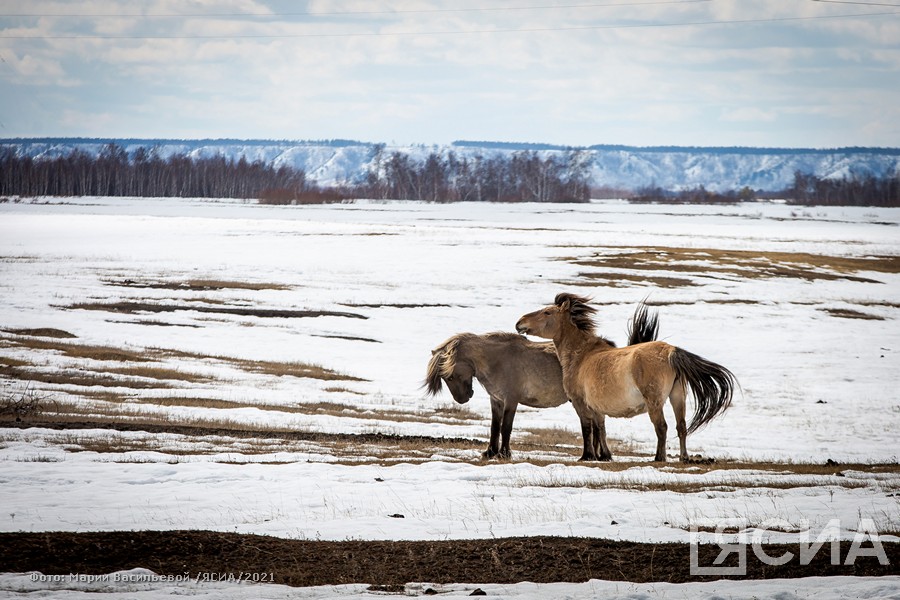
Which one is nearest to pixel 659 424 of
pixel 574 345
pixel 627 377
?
pixel 627 377

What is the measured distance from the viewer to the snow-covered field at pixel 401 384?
9.65 meters

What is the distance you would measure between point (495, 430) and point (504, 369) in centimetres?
107

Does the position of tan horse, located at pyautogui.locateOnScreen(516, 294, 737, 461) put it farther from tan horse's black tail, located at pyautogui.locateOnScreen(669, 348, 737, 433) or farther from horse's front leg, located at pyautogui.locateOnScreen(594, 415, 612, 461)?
horse's front leg, located at pyautogui.locateOnScreen(594, 415, 612, 461)

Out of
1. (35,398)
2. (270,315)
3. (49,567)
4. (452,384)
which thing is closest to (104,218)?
(270,315)

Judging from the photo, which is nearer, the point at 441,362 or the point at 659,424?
the point at 659,424

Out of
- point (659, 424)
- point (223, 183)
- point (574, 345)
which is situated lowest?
point (659, 424)

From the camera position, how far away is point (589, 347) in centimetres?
1464

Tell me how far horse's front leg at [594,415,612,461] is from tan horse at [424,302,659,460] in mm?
565

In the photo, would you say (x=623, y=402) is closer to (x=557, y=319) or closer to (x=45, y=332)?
(x=557, y=319)

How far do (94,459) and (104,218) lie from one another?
278ft

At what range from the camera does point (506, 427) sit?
590 inches

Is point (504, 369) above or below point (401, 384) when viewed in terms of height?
above

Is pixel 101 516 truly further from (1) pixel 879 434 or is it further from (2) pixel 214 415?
(1) pixel 879 434

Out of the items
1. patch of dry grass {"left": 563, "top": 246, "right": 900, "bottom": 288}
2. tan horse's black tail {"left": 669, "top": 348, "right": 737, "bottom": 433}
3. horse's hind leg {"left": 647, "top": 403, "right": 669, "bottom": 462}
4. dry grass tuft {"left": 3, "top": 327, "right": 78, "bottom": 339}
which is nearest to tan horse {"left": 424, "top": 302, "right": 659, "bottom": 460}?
horse's hind leg {"left": 647, "top": 403, "right": 669, "bottom": 462}
